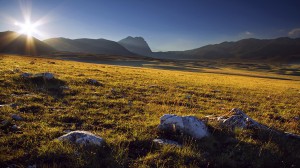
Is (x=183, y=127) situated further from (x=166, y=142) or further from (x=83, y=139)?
(x=83, y=139)

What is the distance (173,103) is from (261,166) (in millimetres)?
8032

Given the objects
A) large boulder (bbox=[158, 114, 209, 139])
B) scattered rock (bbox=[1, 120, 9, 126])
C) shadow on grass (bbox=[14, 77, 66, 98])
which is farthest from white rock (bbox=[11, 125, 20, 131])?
large boulder (bbox=[158, 114, 209, 139])

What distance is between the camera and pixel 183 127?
25.5ft

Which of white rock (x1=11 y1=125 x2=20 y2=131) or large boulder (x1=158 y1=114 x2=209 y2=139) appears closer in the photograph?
white rock (x1=11 y1=125 x2=20 y2=131)

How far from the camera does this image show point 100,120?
8938mm

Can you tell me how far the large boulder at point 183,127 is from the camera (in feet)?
25.3

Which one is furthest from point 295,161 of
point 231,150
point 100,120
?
point 100,120

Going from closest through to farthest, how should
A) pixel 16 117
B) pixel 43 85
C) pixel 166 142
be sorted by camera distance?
pixel 166 142, pixel 16 117, pixel 43 85

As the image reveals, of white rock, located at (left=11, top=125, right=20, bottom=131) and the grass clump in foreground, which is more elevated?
white rock, located at (left=11, top=125, right=20, bottom=131)

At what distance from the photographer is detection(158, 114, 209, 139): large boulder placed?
7723 mm

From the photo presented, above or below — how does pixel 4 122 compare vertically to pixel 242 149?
above

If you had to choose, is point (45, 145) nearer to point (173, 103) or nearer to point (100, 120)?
point (100, 120)

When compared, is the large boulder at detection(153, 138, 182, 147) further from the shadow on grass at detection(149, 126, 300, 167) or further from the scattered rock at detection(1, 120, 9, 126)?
the scattered rock at detection(1, 120, 9, 126)

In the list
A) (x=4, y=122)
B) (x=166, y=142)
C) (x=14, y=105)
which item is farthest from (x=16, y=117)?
(x=166, y=142)
